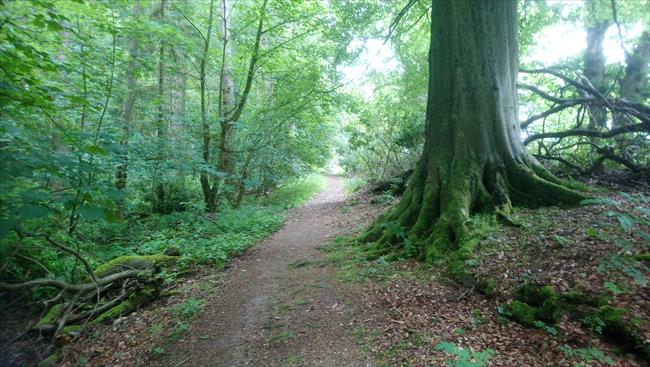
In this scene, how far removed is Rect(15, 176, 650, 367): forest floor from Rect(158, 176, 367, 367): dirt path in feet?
0.05

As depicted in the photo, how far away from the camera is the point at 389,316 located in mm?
4039

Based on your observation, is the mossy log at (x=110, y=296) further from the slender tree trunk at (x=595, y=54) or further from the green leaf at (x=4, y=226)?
the slender tree trunk at (x=595, y=54)

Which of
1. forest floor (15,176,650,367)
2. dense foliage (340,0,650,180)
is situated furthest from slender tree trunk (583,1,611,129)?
forest floor (15,176,650,367)

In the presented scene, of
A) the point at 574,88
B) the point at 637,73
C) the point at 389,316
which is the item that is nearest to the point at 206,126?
the point at 389,316

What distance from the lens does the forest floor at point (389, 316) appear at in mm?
3201

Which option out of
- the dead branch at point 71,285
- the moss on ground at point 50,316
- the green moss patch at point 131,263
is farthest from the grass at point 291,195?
the moss on ground at point 50,316

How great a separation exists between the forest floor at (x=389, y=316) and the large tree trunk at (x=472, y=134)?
711 millimetres

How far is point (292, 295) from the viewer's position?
16.5ft

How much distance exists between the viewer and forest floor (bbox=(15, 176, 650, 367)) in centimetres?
320

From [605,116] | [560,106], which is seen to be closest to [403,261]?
[560,106]

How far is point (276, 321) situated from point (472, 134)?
4.67 metres

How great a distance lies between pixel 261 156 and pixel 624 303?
10925mm

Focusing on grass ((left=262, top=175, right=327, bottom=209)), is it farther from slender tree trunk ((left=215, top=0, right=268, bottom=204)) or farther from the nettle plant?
the nettle plant

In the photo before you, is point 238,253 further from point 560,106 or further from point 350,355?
point 560,106
